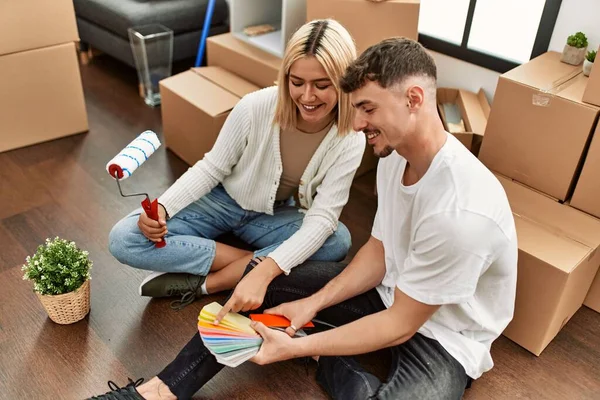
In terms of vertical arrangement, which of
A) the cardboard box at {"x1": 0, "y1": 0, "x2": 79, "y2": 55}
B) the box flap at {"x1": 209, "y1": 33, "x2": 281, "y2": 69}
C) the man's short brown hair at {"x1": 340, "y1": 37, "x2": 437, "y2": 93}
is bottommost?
the box flap at {"x1": 209, "y1": 33, "x2": 281, "y2": 69}

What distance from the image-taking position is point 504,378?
1.57m

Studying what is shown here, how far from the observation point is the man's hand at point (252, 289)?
4.46 feet

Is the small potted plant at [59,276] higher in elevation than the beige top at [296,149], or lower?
lower

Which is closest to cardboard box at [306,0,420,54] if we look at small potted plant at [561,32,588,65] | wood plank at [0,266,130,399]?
small potted plant at [561,32,588,65]

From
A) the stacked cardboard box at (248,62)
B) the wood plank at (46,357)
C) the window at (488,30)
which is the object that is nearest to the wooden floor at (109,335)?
the wood plank at (46,357)

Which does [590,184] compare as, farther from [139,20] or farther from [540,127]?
[139,20]

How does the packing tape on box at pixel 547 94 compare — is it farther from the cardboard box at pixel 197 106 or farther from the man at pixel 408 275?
the cardboard box at pixel 197 106

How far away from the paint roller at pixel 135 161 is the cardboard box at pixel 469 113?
1042 mm

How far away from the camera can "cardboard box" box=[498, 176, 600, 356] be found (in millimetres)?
1514

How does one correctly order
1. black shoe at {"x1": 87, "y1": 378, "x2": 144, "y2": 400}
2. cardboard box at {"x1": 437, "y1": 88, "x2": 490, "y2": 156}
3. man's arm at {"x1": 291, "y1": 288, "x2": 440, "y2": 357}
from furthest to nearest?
cardboard box at {"x1": 437, "y1": 88, "x2": 490, "y2": 156} → black shoe at {"x1": 87, "y1": 378, "x2": 144, "y2": 400} → man's arm at {"x1": 291, "y1": 288, "x2": 440, "y2": 357}

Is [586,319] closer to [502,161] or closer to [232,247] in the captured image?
[502,161]

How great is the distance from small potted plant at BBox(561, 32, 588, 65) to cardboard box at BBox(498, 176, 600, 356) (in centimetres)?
49

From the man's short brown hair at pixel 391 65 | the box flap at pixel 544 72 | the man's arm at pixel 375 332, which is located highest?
the man's short brown hair at pixel 391 65

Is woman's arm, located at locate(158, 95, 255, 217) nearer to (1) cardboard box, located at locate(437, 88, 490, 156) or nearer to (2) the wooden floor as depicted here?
(2) the wooden floor
